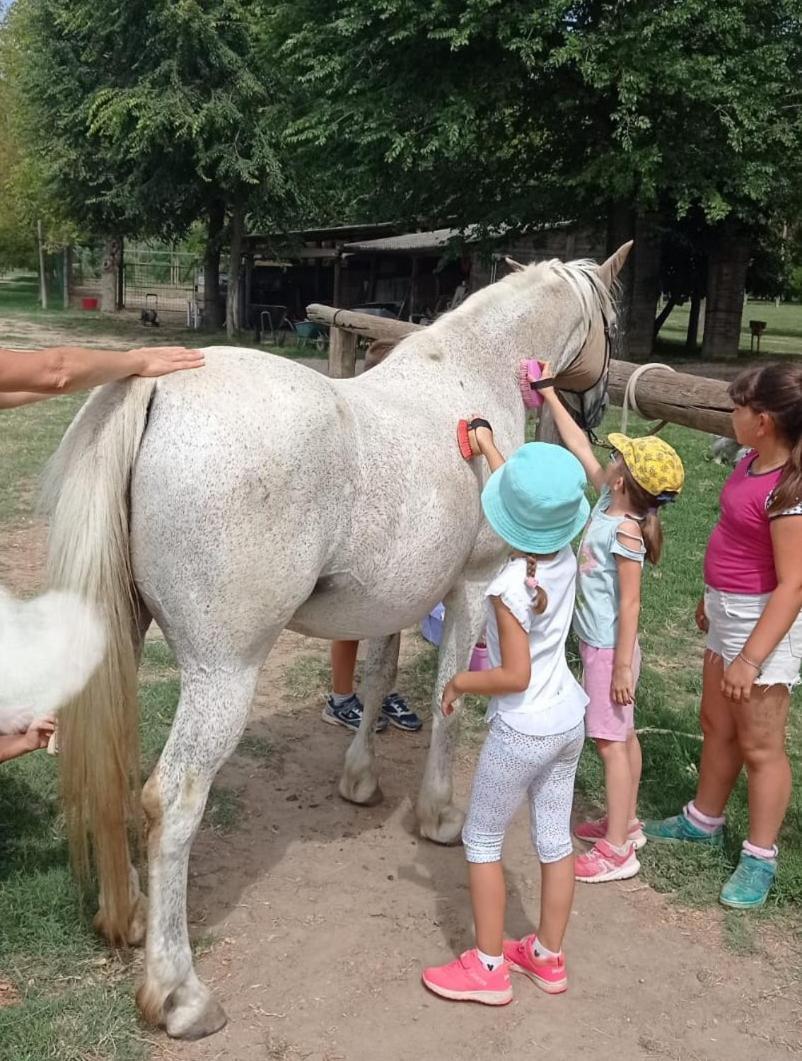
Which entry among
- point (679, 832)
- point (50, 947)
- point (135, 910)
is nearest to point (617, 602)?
point (679, 832)

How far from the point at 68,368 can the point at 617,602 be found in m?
1.85

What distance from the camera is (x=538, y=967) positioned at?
254 centimetres

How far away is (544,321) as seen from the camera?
3268 mm

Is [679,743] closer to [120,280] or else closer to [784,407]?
[784,407]

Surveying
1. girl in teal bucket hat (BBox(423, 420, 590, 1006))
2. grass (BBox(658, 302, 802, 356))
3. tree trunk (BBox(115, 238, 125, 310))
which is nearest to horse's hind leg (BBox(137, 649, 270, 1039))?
girl in teal bucket hat (BBox(423, 420, 590, 1006))

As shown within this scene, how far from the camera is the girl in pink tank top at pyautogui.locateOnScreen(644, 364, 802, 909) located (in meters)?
2.65

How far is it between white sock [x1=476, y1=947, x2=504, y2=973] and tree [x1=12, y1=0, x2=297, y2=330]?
19853mm

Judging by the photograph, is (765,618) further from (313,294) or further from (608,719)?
(313,294)

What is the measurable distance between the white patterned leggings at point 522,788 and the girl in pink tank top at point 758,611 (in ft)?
2.34

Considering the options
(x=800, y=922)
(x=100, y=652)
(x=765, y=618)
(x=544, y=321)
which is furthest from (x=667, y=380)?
(x=100, y=652)

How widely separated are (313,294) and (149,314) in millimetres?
5138

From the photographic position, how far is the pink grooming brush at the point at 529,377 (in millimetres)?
3135

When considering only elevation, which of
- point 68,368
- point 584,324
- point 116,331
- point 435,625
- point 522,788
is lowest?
point 435,625

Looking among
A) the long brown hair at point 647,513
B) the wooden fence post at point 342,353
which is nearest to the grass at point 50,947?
the long brown hair at point 647,513
